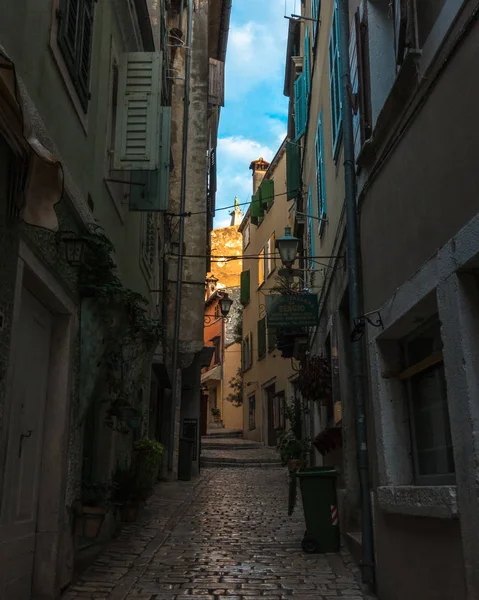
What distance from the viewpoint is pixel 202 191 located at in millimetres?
16031

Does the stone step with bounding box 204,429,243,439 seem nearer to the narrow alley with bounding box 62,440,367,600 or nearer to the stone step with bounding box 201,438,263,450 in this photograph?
the stone step with bounding box 201,438,263,450

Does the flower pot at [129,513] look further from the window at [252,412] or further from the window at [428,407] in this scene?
the window at [252,412]

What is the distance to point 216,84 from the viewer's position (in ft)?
62.3

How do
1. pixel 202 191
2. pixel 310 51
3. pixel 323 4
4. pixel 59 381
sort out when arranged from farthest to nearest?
pixel 202 191, pixel 310 51, pixel 323 4, pixel 59 381

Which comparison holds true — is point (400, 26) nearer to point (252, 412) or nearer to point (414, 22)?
point (414, 22)

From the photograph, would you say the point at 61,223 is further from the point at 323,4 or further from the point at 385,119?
the point at 323,4

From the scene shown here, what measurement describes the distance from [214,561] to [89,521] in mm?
1519

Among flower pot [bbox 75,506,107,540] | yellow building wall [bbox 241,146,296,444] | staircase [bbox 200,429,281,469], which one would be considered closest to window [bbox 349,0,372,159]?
flower pot [bbox 75,506,107,540]

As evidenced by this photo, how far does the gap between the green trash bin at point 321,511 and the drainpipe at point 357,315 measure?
1.03 meters

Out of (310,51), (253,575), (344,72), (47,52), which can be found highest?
(310,51)

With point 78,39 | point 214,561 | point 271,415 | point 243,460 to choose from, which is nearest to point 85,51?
point 78,39

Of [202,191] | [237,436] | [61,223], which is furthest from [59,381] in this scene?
[237,436]

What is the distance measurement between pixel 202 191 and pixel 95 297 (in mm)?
10263

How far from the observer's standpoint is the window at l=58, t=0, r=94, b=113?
17.9 ft
